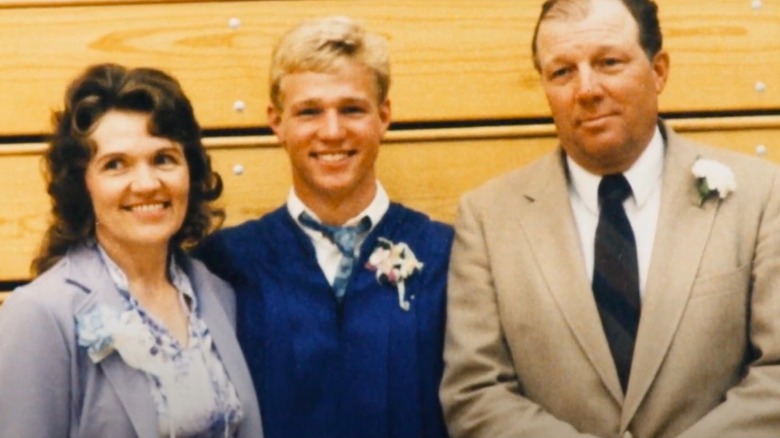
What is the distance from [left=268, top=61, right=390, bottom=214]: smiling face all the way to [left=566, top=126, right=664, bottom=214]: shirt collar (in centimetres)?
42

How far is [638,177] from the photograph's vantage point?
228 centimetres

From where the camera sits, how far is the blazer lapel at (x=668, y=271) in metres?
2.12

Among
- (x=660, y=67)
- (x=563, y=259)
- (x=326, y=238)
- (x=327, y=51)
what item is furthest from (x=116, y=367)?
(x=660, y=67)

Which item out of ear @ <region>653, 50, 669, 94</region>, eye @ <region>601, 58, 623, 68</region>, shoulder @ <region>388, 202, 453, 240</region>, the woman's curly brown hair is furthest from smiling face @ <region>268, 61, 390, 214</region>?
ear @ <region>653, 50, 669, 94</region>

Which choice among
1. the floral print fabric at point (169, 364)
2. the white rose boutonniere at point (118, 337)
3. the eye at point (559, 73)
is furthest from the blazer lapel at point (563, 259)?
the white rose boutonniere at point (118, 337)

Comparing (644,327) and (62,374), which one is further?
(644,327)

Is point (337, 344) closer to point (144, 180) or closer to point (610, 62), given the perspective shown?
point (144, 180)

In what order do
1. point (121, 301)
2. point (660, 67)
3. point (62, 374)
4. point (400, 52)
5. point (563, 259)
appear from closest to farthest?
point (62, 374)
point (121, 301)
point (563, 259)
point (660, 67)
point (400, 52)

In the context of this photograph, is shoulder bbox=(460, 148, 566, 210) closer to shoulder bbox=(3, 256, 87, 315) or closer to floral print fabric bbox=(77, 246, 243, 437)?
floral print fabric bbox=(77, 246, 243, 437)

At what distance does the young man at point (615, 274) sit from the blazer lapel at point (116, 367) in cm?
58

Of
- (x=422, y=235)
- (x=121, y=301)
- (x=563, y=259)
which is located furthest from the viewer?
(x=422, y=235)

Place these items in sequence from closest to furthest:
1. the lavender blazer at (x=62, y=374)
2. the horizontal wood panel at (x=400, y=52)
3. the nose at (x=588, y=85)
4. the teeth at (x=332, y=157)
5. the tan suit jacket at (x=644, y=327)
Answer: the lavender blazer at (x=62, y=374) → the tan suit jacket at (x=644, y=327) → the nose at (x=588, y=85) → the teeth at (x=332, y=157) → the horizontal wood panel at (x=400, y=52)

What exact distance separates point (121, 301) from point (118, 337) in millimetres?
112

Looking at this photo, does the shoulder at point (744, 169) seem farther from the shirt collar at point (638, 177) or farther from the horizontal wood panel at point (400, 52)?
the horizontal wood panel at point (400, 52)
